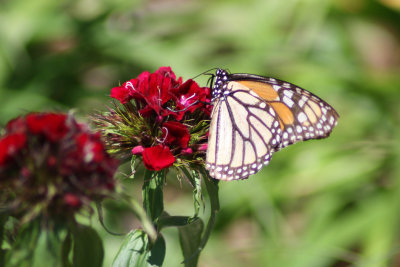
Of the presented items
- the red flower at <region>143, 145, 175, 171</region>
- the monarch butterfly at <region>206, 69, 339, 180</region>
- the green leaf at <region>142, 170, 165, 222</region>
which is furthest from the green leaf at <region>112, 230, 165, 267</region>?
the monarch butterfly at <region>206, 69, 339, 180</region>

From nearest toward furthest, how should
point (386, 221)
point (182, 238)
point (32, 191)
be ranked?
point (32, 191), point (182, 238), point (386, 221)

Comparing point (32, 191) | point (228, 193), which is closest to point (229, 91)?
point (32, 191)

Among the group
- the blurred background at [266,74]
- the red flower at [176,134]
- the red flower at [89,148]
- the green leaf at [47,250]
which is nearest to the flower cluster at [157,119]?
the red flower at [176,134]

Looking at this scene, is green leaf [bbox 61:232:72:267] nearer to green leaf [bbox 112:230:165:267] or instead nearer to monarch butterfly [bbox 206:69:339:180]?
green leaf [bbox 112:230:165:267]

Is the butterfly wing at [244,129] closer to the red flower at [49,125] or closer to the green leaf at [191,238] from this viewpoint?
the green leaf at [191,238]

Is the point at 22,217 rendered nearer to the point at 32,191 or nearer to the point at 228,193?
the point at 32,191

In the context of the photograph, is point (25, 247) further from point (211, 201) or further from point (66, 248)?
point (211, 201)

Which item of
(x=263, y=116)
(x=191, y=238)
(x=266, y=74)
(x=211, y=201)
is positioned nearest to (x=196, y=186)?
(x=211, y=201)
